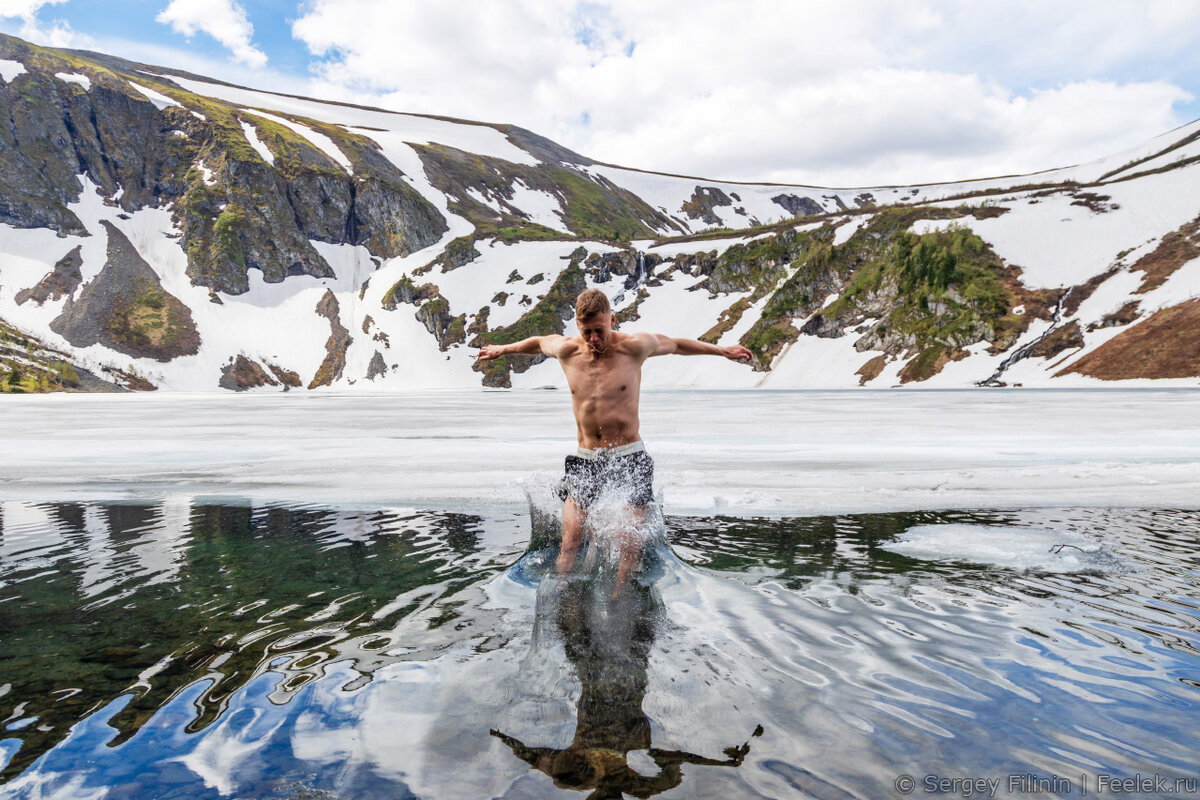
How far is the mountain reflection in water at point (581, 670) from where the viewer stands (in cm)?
299

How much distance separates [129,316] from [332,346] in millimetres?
29426

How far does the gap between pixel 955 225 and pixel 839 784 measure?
88287 mm

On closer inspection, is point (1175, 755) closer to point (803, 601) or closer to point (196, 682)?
point (803, 601)

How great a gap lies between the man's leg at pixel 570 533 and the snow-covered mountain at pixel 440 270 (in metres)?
60.1

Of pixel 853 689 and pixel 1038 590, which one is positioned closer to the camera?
pixel 853 689

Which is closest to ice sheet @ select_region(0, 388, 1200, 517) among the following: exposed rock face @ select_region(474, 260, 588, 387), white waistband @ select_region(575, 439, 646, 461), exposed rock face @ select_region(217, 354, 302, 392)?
white waistband @ select_region(575, 439, 646, 461)

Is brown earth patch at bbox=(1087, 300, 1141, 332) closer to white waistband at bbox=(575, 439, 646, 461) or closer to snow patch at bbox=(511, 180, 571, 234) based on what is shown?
white waistband at bbox=(575, 439, 646, 461)

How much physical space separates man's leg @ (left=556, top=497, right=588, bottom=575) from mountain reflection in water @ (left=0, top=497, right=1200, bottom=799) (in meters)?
0.26

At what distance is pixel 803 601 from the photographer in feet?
17.3

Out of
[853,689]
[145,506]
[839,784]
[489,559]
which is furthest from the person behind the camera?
[145,506]

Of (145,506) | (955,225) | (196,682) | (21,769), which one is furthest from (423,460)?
(955,225)

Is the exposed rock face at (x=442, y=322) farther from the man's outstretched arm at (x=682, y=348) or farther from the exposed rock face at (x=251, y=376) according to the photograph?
the man's outstretched arm at (x=682, y=348)

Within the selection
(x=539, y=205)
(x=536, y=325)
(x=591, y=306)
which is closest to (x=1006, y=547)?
(x=591, y=306)

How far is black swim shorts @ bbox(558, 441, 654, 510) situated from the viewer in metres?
5.92
